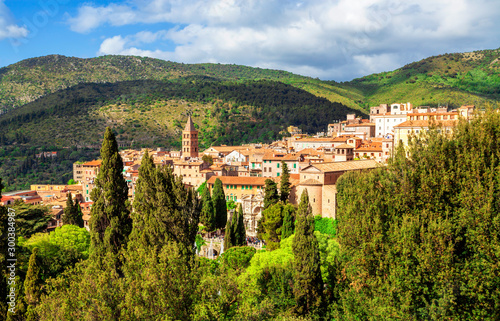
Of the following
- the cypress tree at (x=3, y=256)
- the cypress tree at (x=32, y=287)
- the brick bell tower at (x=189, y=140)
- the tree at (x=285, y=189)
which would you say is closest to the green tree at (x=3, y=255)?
the cypress tree at (x=3, y=256)

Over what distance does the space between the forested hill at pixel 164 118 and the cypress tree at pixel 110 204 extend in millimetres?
116952

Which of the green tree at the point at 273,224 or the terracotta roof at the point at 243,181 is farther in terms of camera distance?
the terracotta roof at the point at 243,181

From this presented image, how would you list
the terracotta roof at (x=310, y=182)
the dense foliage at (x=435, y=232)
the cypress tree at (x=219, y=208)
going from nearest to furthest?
the dense foliage at (x=435, y=232)
the terracotta roof at (x=310, y=182)
the cypress tree at (x=219, y=208)

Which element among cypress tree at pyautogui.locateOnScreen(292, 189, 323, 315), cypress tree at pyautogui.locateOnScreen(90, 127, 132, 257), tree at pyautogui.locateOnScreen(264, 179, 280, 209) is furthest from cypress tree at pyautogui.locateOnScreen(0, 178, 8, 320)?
tree at pyautogui.locateOnScreen(264, 179, 280, 209)

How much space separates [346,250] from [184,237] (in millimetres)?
8093

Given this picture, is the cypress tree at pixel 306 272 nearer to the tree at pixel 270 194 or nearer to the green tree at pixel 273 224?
the green tree at pixel 273 224

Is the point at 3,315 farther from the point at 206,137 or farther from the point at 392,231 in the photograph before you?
the point at 206,137

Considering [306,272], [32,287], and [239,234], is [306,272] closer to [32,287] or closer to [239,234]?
[32,287]

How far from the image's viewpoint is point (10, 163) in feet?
406

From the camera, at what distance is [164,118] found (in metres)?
170

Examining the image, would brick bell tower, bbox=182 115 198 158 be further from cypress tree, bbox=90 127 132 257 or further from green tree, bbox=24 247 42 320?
green tree, bbox=24 247 42 320

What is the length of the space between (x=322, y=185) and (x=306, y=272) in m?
21.3

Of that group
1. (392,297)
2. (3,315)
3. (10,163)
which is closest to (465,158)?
(392,297)

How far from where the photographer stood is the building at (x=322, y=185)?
44.5 meters
